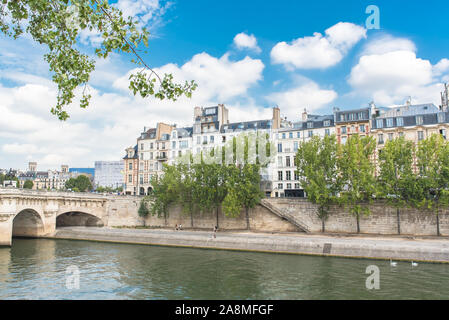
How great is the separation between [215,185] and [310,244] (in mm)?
17873

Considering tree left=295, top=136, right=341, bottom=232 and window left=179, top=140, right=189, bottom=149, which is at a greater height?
window left=179, top=140, right=189, bottom=149

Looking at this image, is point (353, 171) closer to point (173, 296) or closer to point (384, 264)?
point (384, 264)

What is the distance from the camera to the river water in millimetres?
19797

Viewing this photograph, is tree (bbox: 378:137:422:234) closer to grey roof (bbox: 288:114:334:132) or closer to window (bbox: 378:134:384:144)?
window (bbox: 378:134:384:144)

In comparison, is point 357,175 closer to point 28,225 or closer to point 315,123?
point 315,123

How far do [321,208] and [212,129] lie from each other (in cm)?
3194

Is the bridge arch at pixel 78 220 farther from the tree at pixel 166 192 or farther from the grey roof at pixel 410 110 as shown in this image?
the grey roof at pixel 410 110

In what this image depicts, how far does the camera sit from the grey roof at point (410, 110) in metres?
55.5

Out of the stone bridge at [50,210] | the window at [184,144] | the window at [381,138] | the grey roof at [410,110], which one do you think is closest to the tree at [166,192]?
the stone bridge at [50,210]

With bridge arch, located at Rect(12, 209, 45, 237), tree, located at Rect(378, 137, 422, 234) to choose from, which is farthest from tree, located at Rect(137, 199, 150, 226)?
tree, located at Rect(378, 137, 422, 234)

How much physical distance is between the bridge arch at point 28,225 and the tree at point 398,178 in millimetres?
43444

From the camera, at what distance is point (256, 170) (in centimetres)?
4634

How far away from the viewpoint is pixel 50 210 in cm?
4634
